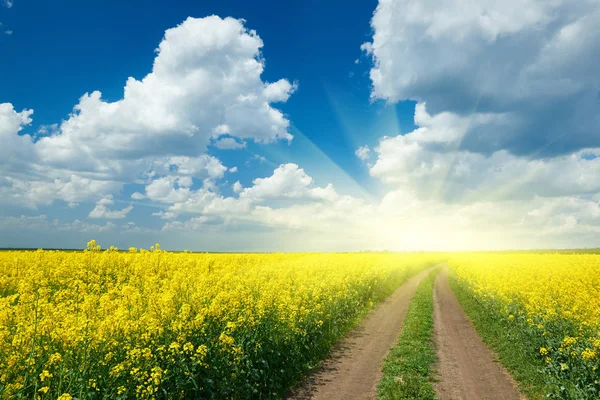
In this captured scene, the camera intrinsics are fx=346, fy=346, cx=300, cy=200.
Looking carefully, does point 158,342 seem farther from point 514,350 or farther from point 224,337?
point 514,350

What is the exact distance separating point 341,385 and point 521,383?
598 centimetres

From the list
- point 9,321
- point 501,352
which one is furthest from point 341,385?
point 9,321

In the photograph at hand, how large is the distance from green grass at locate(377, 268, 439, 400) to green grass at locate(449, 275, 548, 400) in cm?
259

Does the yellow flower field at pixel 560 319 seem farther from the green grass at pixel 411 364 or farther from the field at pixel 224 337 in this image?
the green grass at pixel 411 364

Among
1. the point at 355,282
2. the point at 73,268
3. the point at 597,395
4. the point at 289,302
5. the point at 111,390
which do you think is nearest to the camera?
the point at 111,390

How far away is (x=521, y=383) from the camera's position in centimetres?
1138

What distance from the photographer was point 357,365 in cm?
1272

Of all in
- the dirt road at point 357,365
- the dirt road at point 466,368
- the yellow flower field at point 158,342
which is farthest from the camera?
the dirt road at point 466,368

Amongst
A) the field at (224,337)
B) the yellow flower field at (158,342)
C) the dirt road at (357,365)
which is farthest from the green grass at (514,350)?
the yellow flower field at (158,342)

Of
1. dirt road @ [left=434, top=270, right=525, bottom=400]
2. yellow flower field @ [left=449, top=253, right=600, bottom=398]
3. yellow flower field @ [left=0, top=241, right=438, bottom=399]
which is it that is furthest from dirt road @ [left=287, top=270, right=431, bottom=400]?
yellow flower field @ [left=449, top=253, right=600, bottom=398]

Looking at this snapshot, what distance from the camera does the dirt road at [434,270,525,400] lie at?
35.0ft

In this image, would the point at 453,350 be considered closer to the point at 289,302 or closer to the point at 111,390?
the point at 289,302

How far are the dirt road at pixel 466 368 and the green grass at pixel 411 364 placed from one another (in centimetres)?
37

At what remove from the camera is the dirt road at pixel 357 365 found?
10.4 meters
